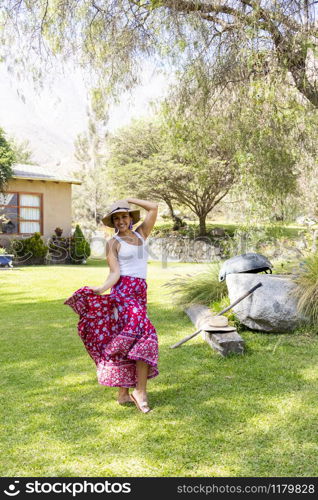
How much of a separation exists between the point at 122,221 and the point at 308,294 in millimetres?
2857

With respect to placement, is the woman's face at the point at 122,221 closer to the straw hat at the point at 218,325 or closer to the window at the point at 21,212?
the straw hat at the point at 218,325

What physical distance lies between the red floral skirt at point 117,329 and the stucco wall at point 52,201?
16.6m

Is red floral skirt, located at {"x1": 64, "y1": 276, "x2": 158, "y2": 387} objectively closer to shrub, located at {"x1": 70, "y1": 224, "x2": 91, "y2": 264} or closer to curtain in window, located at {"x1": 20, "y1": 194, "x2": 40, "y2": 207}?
shrub, located at {"x1": 70, "y1": 224, "x2": 91, "y2": 264}

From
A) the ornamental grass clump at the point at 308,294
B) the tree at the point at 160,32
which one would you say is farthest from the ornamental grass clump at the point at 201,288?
the tree at the point at 160,32

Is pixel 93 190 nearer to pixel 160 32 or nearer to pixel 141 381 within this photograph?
pixel 160 32

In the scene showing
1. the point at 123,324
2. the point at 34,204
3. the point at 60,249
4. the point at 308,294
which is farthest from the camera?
the point at 34,204

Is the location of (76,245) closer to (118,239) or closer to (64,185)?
(64,185)

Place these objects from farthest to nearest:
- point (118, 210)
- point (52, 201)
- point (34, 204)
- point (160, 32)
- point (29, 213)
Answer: point (52, 201)
point (34, 204)
point (29, 213)
point (160, 32)
point (118, 210)

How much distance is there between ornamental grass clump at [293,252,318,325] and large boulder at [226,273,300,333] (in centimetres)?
8

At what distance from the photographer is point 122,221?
159 inches

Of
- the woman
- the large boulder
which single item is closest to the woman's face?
the woman

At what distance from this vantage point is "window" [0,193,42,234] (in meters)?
19.3

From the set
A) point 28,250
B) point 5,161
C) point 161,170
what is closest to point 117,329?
point 5,161

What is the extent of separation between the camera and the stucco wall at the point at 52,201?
780 inches
